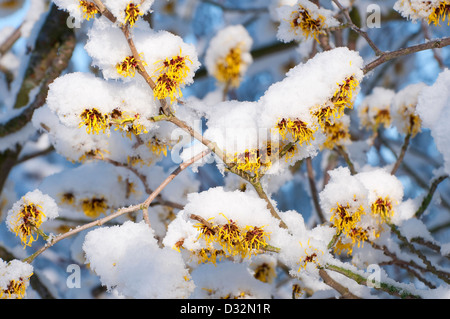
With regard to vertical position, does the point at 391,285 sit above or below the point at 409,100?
below

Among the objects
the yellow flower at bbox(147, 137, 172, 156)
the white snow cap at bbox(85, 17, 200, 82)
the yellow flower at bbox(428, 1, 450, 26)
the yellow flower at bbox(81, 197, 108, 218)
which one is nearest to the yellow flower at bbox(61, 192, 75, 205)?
the yellow flower at bbox(81, 197, 108, 218)

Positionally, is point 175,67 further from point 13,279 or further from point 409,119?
point 409,119

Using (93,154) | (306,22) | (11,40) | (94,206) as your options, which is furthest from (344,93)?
(11,40)

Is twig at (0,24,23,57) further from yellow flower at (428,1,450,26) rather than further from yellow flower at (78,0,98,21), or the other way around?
yellow flower at (428,1,450,26)
